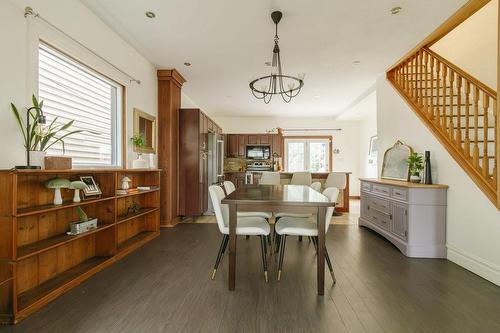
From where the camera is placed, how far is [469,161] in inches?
102

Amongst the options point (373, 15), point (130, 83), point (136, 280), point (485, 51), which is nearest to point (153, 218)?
point (136, 280)

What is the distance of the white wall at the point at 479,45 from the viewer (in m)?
3.16

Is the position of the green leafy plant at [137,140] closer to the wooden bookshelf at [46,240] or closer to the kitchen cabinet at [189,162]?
the wooden bookshelf at [46,240]

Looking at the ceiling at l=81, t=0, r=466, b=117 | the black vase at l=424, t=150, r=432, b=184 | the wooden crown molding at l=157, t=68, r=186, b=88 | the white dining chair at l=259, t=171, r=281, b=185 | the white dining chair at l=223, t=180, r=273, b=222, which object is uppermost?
the ceiling at l=81, t=0, r=466, b=117

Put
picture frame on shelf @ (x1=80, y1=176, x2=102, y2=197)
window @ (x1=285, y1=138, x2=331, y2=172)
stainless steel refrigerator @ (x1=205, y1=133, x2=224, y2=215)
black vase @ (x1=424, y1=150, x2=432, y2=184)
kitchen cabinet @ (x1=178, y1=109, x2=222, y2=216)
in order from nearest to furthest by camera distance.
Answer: picture frame on shelf @ (x1=80, y1=176, x2=102, y2=197) → black vase @ (x1=424, y1=150, x2=432, y2=184) → kitchen cabinet @ (x1=178, y1=109, x2=222, y2=216) → stainless steel refrigerator @ (x1=205, y1=133, x2=224, y2=215) → window @ (x1=285, y1=138, x2=331, y2=172)

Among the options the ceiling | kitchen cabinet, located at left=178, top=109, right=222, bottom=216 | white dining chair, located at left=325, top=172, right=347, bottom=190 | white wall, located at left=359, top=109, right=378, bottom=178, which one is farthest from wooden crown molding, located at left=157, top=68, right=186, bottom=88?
white wall, located at left=359, top=109, right=378, bottom=178

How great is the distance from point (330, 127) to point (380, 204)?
4939 millimetres

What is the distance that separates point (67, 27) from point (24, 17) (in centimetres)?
44

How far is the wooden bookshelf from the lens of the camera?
5.23ft

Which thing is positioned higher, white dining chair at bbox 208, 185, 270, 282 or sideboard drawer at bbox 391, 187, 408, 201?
sideboard drawer at bbox 391, 187, 408, 201

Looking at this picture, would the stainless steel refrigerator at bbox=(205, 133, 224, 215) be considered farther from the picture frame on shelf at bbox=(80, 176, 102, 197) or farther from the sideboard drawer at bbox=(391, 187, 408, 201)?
the sideboard drawer at bbox=(391, 187, 408, 201)

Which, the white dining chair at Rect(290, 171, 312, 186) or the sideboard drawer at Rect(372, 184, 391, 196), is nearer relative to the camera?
the sideboard drawer at Rect(372, 184, 391, 196)

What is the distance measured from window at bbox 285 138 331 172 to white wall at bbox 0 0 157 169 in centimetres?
605

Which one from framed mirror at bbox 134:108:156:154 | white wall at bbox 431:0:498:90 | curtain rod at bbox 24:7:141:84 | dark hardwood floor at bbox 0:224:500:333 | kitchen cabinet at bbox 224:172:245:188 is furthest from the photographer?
kitchen cabinet at bbox 224:172:245:188
